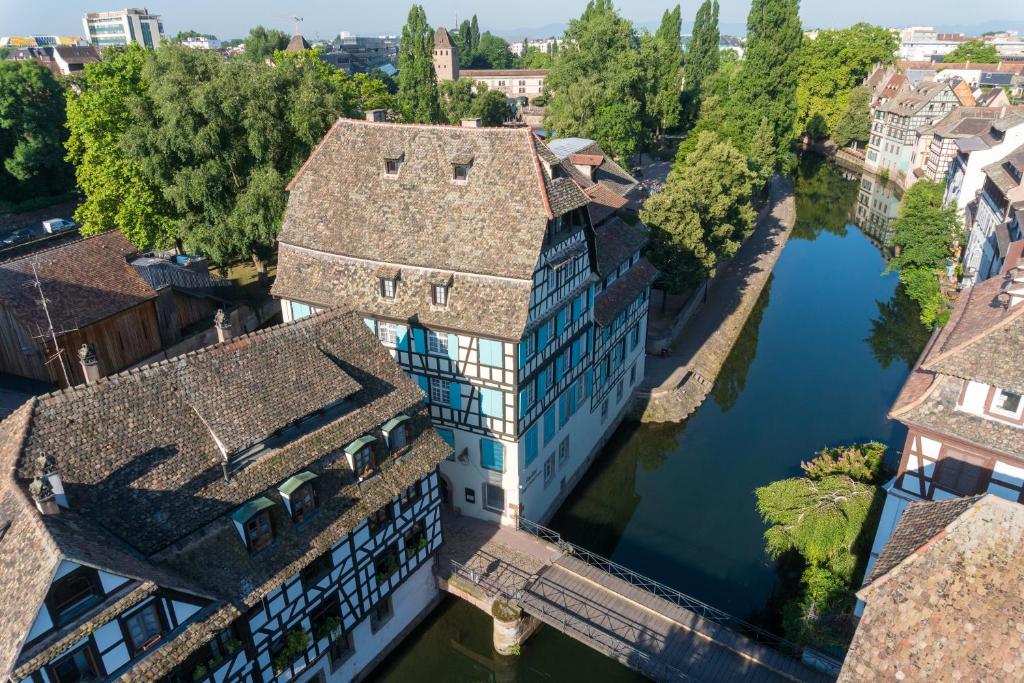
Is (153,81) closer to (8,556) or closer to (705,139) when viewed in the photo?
(8,556)

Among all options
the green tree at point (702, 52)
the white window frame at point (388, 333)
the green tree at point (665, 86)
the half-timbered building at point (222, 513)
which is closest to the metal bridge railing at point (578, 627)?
the half-timbered building at point (222, 513)

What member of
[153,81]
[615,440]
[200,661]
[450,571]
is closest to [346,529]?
[200,661]

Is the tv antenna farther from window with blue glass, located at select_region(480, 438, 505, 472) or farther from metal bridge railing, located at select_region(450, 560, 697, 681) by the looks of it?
metal bridge railing, located at select_region(450, 560, 697, 681)

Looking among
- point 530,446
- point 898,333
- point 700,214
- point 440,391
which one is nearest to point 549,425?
point 530,446

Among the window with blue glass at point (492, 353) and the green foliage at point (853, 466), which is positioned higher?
the window with blue glass at point (492, 353)

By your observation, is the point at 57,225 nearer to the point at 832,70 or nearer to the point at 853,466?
the point at 853,466

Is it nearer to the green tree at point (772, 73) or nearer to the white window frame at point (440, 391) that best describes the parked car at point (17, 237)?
the white window frame at point (440, 391)

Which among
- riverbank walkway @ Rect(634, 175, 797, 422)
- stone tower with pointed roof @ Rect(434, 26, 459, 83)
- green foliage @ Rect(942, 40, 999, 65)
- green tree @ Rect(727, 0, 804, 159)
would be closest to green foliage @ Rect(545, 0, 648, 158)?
riverbank walkway @ Rect(634, 175, 797, 422)
